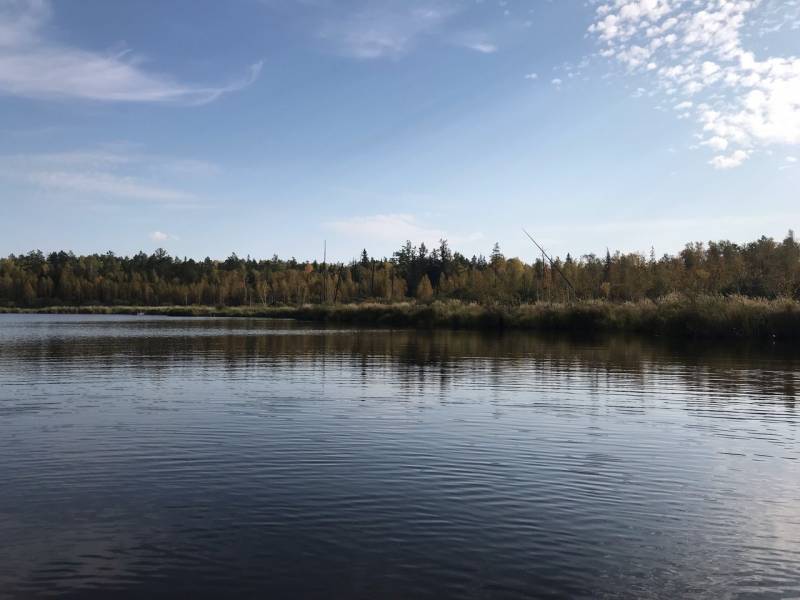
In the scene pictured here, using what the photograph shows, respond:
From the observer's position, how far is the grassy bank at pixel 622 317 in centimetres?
4797

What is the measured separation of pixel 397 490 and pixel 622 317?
172 ft

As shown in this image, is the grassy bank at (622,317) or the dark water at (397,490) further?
the grassy bank at (622,317)

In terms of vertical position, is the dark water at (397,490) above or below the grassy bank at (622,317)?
below

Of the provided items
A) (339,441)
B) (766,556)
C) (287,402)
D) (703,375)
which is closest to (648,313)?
(703,375)

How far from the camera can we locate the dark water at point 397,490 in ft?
25.4

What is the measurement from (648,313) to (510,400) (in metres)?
40.0

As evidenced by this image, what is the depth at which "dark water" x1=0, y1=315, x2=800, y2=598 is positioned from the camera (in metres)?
7.75

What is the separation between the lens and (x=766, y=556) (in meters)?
8.47

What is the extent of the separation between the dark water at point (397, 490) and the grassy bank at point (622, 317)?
2602 cm

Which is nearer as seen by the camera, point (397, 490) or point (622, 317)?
point (397, 490)

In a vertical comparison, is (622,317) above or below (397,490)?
above

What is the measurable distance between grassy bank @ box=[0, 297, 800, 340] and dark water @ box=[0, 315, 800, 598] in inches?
1024

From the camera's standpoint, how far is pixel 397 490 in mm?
11211

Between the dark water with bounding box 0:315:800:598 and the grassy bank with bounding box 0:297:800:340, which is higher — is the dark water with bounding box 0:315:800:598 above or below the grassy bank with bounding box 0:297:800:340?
below
